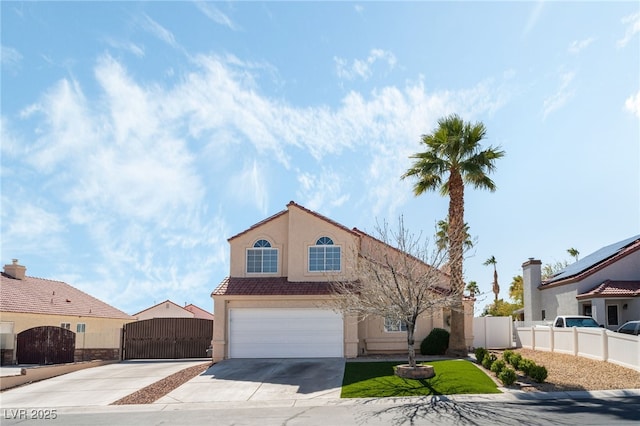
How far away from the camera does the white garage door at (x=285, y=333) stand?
25297mm

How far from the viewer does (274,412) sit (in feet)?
50.7

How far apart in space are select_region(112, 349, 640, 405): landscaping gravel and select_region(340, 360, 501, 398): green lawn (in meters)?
1.05

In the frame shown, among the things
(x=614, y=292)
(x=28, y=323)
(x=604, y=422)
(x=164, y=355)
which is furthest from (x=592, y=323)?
(x=28, y=323)

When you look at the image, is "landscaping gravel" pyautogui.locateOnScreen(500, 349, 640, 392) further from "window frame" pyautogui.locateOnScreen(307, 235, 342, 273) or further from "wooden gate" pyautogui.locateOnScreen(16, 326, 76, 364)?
"wooden gate" pyautogui.locateOnScreen(16, 326, 76, 364)

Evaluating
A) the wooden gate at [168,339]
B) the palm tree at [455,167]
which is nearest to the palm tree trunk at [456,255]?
the palm tree at [455,167]

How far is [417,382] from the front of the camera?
18.7 meters

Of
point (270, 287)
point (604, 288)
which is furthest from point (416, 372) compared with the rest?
point (604, 288)

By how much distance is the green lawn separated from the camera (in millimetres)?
17344

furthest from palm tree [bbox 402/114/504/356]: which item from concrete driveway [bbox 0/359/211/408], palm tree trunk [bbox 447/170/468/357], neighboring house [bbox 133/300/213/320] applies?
neighboring house [bbox 133/300/213/320]

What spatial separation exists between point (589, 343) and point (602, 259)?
13172mm

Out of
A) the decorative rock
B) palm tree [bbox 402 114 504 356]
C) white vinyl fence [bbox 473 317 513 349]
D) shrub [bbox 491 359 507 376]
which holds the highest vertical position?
palm tree [bbox 402 114 504 356]

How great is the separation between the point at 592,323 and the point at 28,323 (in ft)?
88.8

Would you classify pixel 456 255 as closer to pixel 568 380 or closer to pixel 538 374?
pixel 538 374

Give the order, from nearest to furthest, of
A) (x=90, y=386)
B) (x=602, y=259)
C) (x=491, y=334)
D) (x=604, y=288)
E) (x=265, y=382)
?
(x=265, y=382) → (x=90, y=386) → (x=491, y=334) → (x=604, y=288) → (x=602, y=259)
